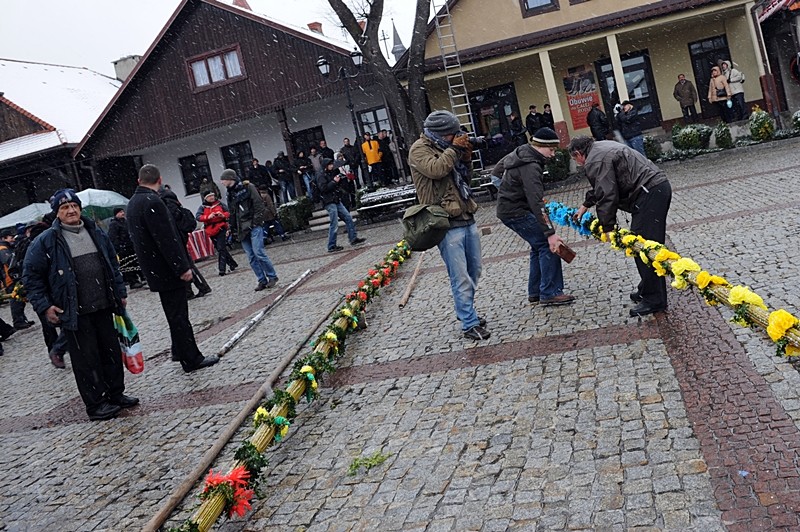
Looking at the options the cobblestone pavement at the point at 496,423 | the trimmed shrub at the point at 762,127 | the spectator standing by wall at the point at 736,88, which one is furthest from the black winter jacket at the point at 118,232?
the spectator standing by wall at the point at 736,88

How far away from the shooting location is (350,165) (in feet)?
74.4

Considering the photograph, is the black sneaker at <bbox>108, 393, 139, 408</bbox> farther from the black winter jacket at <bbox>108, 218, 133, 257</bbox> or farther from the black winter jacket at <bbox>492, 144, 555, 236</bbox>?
the black winter jacket at <bbox>108, 218, 133, 257</bbox>

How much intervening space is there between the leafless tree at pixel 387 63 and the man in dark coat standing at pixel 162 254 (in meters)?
12.6

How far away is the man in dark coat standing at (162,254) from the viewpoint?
7.31m

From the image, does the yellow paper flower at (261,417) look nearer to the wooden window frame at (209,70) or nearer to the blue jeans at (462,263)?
the blue jeans at (462,263)

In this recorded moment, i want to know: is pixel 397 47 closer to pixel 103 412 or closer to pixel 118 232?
pixel 118 232

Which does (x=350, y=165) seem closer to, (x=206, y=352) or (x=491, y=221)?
(x=491, y=221)

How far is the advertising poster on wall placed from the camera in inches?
965

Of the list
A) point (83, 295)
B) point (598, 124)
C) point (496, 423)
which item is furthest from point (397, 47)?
point (496, 423)

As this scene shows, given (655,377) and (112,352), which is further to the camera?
(112,352)

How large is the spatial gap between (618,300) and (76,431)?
195 inches

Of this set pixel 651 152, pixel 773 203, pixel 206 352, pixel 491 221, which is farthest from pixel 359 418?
pixel 651 152

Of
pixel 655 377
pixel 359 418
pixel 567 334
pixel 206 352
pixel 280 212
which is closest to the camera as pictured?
pixel 655 377

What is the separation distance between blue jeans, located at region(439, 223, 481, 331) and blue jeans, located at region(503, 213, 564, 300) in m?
0.67
